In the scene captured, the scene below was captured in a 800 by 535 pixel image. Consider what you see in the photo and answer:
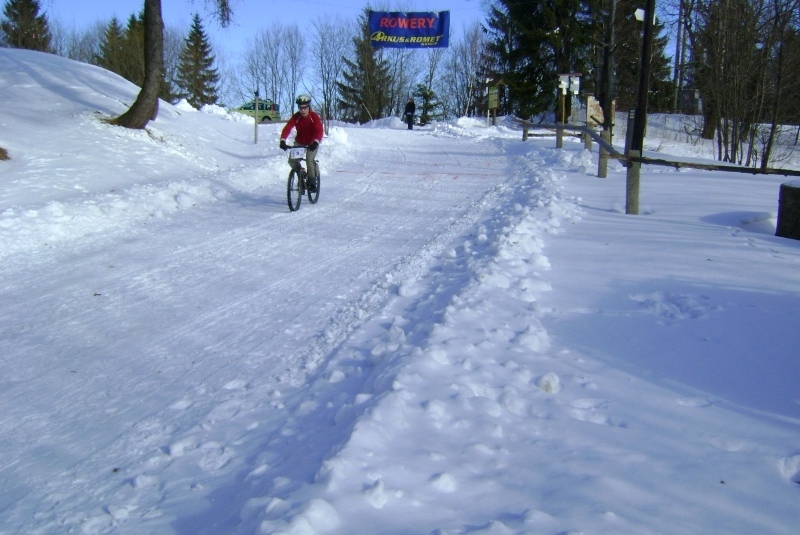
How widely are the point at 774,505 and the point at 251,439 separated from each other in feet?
9.13

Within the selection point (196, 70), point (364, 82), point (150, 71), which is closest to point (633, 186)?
point (150, 71)

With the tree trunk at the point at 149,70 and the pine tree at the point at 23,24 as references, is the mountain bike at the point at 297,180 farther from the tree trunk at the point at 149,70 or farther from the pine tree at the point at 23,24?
the pine tree at the point at 23,24

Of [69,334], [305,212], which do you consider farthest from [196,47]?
[69,334]

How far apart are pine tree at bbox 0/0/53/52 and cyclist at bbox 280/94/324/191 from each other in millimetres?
44663

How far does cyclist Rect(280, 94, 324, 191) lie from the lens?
11.5m

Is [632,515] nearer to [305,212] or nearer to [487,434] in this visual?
[487,434]

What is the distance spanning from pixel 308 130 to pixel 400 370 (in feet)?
26.5

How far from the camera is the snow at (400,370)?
318 centimetres

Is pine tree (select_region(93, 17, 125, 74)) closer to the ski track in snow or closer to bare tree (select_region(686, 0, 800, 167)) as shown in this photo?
bare tree (select_region(686, 0, 800, 167))

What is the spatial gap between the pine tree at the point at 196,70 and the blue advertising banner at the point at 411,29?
36.6 meters

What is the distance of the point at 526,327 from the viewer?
5.33m

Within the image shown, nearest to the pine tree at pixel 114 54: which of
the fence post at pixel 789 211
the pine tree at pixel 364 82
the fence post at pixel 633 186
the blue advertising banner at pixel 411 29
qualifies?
the pine tree at pixel 364 82

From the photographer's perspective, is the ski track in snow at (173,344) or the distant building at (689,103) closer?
the ski track in snow at (173,344)

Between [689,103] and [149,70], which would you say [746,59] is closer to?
[149,70]
